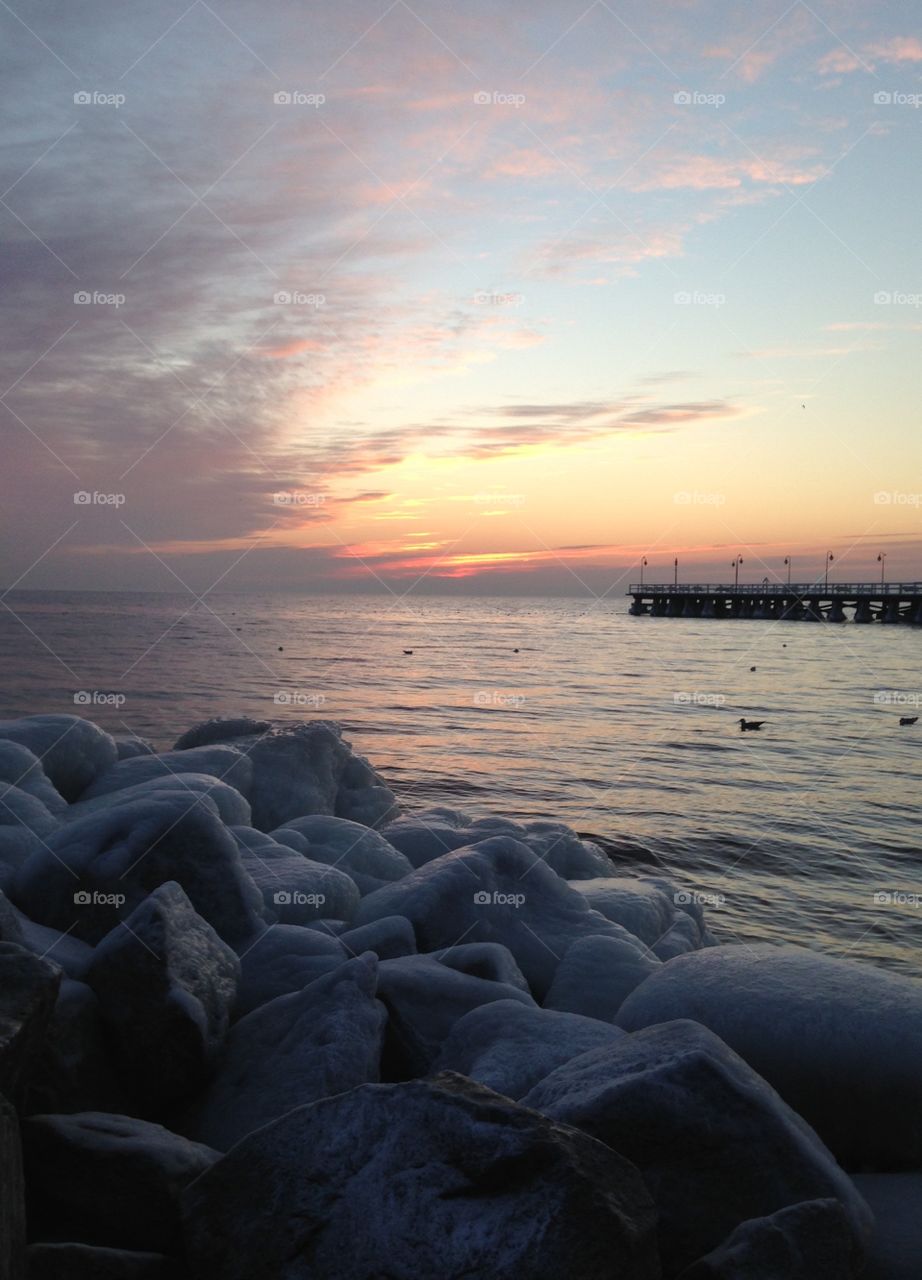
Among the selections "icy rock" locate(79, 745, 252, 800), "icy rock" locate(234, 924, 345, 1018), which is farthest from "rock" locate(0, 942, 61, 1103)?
"icy rock" locate(79, 745, 252, 800)

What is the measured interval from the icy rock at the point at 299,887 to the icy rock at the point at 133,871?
48 cm

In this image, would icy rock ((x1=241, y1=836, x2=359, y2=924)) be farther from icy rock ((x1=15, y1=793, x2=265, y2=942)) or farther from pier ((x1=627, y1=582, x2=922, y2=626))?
pier ((x1=627, y1=582, x2=922, y2=626))

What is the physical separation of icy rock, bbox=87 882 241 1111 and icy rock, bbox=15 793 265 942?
Result: 1.22 m

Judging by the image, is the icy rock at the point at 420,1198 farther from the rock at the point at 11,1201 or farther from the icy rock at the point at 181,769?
the icy rock at the point at 181,769

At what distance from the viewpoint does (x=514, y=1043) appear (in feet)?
16.4

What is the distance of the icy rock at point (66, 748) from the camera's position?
30.8ft

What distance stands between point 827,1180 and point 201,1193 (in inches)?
96.8

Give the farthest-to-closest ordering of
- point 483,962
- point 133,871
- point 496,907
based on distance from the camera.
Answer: point 496,907 → point 483,962 → point 133,871

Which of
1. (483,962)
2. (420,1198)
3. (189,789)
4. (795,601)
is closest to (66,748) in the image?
(189,789)

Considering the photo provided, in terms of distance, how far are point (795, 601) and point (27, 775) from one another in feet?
310

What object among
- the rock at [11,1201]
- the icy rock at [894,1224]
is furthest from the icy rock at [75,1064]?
the icy rock at [894,1224]

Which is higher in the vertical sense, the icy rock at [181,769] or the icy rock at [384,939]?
the icy rock at [181,769]

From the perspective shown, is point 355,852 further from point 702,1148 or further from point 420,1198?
point 420,1198

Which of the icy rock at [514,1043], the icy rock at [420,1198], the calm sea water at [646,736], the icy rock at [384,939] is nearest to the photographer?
the icy rock at [420,1198]
